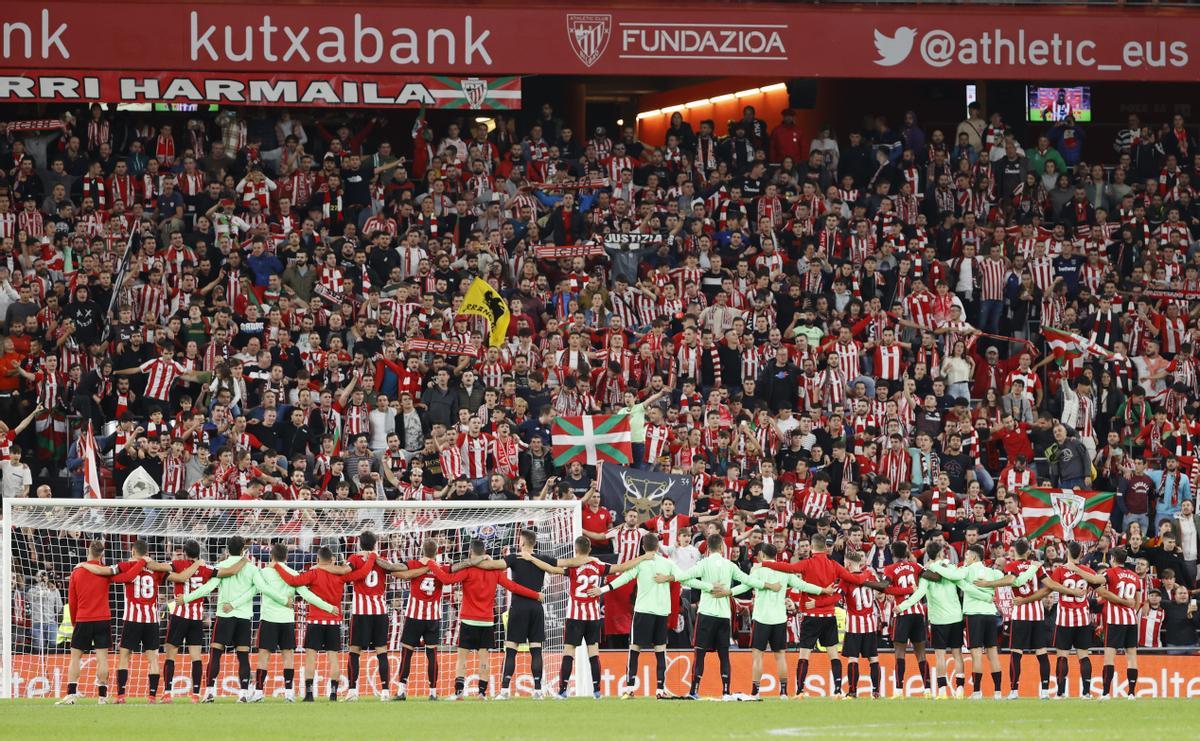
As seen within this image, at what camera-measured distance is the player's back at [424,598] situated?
18562mm

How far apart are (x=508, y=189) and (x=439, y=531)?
28.3ft

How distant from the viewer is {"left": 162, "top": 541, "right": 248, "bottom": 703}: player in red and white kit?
719 inches

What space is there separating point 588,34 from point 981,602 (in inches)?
523

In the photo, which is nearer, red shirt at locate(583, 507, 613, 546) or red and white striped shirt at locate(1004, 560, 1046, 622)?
red and white striped shirt at locate(1004, 560, 1046, 622)

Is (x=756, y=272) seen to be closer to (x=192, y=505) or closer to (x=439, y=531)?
(x=439, y=531)

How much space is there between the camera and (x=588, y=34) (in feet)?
97.1

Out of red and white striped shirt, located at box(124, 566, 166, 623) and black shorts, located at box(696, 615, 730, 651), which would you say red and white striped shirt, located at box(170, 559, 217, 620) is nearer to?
red and white striped shirt, located at box(124, 566, 166, 623)

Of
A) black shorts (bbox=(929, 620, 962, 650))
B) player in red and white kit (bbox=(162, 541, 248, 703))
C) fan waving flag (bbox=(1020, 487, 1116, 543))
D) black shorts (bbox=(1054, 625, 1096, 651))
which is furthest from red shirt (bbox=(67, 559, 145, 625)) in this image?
fan waving flag (bbox=(1020, 487, 1116, 543))

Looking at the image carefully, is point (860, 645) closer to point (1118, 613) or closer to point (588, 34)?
point (1118, 613)

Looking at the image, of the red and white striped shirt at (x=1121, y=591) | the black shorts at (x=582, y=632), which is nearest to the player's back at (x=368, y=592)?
the black shorts at (x=582, y=632)

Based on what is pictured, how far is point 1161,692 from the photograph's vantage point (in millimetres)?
21156

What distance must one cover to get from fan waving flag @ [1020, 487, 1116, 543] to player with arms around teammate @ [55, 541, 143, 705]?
429 inches

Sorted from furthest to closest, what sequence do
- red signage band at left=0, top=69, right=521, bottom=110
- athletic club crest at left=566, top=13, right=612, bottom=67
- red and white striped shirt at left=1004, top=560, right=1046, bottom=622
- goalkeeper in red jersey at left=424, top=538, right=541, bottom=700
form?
athletic club crest at left=566, top=13, right=612, bottom=67, red signage band at left=0, top=69, right=521, bottom=110, red and white striped shirt at left=1004, top=560, right=1046, bottom=622, goalkeeper in red jersey at left=424, top=538, right=541, bottom=700

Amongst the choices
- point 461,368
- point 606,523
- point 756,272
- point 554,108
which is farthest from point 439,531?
point 554,108
